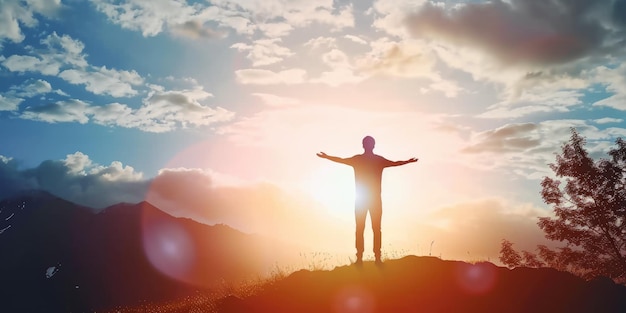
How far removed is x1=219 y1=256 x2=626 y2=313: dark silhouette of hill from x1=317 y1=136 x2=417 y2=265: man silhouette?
902mm

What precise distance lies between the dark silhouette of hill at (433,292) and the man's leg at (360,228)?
0.50 m

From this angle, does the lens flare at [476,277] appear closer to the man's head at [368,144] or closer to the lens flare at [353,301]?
the lens flare at [353,301]

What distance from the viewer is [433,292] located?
11148 millimetres

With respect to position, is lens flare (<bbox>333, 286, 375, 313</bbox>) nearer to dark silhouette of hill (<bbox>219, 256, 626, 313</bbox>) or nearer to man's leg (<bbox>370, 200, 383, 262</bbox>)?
dark silhouette of hill (<bbox>219, 256, 626, 313</bbox>)

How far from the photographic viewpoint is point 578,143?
25.9 m

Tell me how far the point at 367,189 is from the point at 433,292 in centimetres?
305

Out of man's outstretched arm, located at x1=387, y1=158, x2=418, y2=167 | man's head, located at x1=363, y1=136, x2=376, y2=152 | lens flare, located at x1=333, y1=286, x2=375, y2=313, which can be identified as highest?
man's head, located at x1=363, y1=136, x2=376, y2=152

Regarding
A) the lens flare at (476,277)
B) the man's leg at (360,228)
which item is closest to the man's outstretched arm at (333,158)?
the man's leg at (360,228)

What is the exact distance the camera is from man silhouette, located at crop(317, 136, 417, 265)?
11758 millimetres

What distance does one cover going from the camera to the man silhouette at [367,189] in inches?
463

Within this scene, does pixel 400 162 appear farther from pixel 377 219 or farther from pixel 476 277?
pixel 476 277

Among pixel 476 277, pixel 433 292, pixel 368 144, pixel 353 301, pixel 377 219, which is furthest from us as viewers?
pixel 476 277

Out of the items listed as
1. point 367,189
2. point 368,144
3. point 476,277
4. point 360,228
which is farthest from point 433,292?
point 368,144

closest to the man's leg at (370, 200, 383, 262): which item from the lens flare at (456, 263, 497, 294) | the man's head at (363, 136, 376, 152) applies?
the man's head at (363, 136, 376, 152)
